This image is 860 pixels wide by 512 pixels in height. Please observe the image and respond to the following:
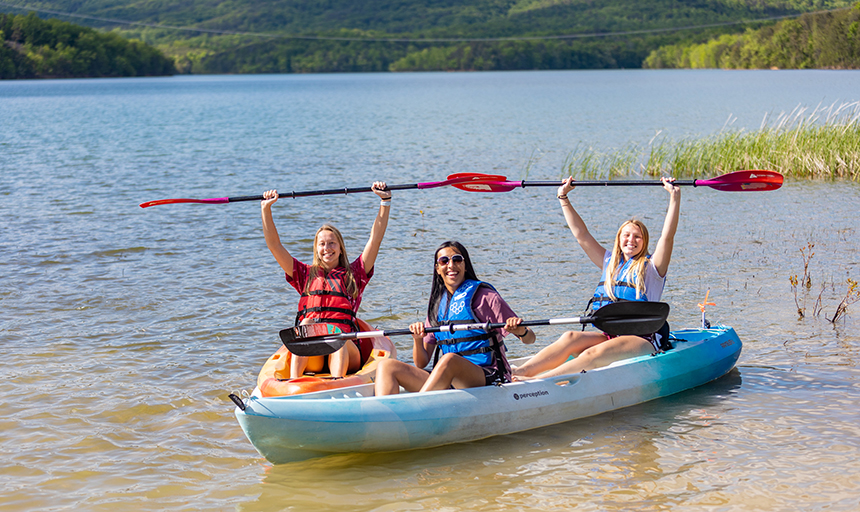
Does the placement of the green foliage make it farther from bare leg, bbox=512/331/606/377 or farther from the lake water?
bare leg, bbox=512/331/606/377

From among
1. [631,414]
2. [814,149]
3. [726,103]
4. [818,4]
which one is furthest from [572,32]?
[631,414]

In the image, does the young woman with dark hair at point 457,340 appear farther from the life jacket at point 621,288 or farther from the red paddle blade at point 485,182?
the red paddle blade at point 485,182

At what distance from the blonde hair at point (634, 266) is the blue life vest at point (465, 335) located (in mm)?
1178

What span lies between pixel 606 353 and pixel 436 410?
1.56 metres

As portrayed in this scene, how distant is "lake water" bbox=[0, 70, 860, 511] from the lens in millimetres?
→ 4902

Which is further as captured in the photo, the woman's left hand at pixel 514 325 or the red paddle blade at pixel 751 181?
the red paddle blade at pixel 751 181

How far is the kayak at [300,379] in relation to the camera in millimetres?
5445

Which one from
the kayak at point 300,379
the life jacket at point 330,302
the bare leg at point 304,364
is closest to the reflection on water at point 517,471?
the kayak at point 300,379

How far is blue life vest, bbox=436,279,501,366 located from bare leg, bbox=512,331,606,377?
0.58 meters

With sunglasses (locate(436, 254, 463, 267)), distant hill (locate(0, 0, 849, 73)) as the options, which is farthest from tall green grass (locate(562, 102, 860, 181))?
distant hill (locate(0, 0, 849, 73))

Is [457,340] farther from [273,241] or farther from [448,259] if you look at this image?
[273,241]

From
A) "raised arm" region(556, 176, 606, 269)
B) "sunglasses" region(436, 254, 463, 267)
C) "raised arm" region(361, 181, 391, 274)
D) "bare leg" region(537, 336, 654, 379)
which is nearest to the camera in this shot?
"sunglasses" region(436, 254, 463, 267)

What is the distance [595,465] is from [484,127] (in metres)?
27.6

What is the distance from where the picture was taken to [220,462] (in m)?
5.32
